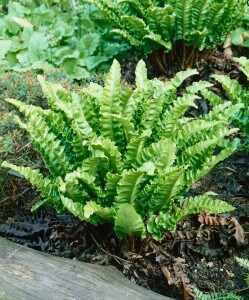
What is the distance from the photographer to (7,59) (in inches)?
236

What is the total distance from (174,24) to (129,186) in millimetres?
2582

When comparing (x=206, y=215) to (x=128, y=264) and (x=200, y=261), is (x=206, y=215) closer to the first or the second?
(x=200, y=261)

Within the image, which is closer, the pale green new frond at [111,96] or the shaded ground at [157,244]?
the pale green new frond at [111,96]

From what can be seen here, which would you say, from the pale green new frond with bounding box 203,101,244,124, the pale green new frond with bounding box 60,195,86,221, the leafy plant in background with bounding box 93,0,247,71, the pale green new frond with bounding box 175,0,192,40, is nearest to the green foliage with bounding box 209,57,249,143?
the pale green new frond with bounding box 203,101,244,124

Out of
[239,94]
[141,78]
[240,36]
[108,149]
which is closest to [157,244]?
[108,149]

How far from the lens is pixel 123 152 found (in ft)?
11.3

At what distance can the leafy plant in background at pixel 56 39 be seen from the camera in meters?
5.76

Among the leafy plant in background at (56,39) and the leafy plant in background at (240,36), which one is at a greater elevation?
the leafy plant in background at (240,36)

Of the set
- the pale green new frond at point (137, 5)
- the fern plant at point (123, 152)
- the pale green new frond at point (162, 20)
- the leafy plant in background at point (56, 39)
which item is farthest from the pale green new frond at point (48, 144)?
the pale green new frond at point (137, 5)

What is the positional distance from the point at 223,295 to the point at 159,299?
1.84 feet

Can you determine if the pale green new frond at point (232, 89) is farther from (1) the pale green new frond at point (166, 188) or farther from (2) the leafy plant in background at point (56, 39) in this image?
(2) the leafy plant in background at point (56, 39)

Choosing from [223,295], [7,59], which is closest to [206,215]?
[223,295]

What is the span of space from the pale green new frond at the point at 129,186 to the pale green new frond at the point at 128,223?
0.43ft

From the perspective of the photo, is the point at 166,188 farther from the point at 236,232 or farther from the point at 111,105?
the point at 236,232
